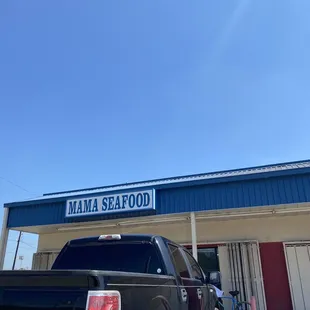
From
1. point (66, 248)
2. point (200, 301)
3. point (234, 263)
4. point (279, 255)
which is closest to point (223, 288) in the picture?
point (234, 263)

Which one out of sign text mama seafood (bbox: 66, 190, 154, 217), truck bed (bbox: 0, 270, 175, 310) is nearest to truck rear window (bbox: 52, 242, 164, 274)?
truck bed (bbox: 0, 270, 175, 310)

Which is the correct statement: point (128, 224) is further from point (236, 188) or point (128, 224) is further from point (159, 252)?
point (159, 252)

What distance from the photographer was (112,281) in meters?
2.62

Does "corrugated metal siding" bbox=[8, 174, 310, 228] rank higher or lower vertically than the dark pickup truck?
higher

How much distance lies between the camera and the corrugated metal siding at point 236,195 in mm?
9172

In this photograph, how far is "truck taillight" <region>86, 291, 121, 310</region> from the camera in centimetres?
239

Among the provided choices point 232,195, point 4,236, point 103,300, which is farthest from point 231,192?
point 4,236

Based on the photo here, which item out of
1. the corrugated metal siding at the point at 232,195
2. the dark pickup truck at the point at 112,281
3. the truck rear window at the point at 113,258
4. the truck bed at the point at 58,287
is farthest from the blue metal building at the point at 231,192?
the truck bed at the point at 58,287

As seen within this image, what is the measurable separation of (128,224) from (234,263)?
4.26m

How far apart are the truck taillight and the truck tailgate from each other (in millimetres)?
45

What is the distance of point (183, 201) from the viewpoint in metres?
10.3

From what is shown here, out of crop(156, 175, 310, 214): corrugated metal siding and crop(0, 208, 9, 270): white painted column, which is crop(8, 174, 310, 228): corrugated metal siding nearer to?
crop(156, 175, 310, 214): corrugated metal siding

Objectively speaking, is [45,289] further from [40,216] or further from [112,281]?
[40,216]

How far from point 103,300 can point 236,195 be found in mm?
7726
